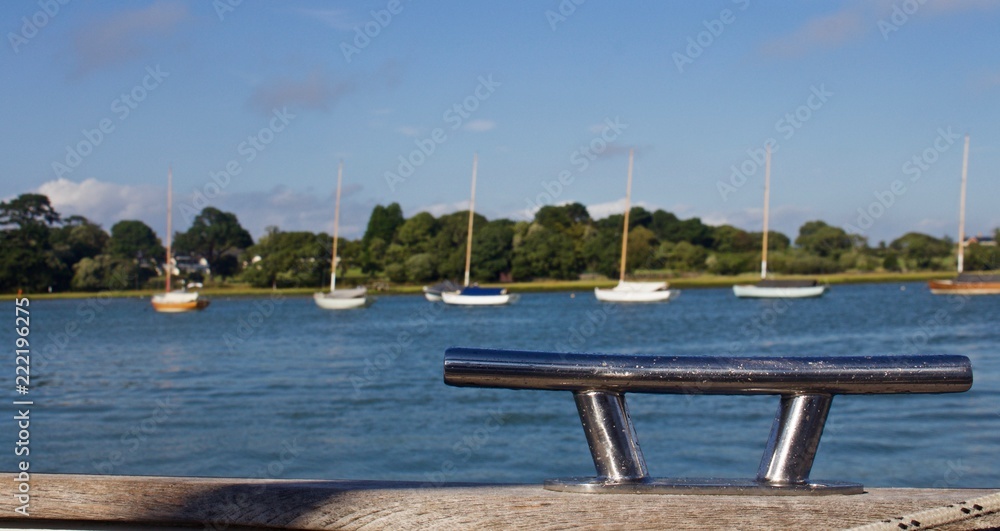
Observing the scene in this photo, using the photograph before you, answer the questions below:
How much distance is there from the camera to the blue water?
41.1 ft

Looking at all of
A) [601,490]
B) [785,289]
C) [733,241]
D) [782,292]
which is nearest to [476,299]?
[782,292]

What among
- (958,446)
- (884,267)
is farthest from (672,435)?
(884,267)

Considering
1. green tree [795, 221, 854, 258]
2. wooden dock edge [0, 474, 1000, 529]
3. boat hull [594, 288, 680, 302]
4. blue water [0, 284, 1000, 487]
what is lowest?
blue water [0, 284, 1000, 487]

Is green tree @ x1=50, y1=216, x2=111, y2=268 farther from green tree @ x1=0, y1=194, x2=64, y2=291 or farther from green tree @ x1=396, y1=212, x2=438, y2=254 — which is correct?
green tree @ x1=396, y1=212, x2=438, y2=254

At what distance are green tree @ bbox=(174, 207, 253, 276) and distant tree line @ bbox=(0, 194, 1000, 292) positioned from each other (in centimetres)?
9

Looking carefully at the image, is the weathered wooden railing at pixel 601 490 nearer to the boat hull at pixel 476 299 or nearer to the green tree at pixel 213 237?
the boat hull at pixel 476 299

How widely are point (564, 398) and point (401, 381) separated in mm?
5286

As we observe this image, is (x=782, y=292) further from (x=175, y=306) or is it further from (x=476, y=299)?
(x=175, y=306)

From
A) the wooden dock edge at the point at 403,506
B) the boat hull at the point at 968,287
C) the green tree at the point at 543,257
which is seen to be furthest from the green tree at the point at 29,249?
the boat hull at the point at 968,287

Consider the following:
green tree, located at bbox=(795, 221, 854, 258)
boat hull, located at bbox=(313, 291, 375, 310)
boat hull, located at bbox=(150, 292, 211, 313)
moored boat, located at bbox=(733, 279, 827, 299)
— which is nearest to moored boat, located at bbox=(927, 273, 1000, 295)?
moored boat, located at bbox=(733, 279, 827, 299)

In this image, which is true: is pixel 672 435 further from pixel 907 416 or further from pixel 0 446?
pixel 0 446

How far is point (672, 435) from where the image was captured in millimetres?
13992

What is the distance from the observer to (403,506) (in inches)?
65.0

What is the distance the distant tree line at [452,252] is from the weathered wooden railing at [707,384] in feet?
208
